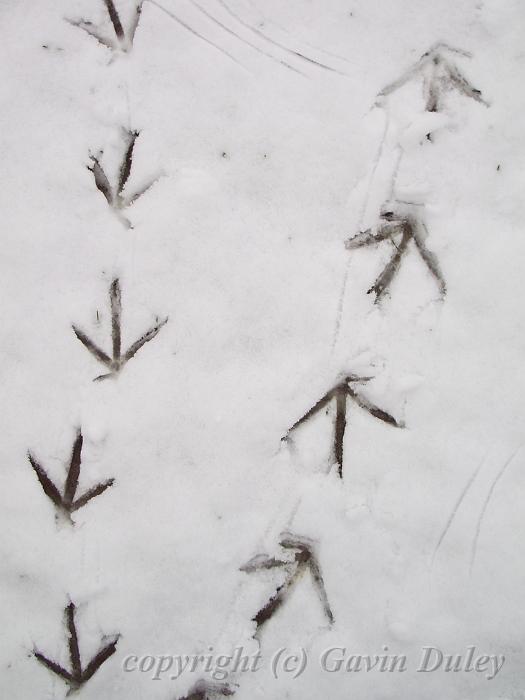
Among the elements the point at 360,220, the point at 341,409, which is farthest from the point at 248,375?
the point at 360,220

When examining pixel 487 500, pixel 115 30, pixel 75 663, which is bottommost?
pixel 75 663

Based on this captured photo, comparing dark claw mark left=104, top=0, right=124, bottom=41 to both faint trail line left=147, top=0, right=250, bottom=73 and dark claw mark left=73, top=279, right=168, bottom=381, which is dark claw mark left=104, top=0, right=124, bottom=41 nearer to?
faint trail line left=147, top=0, right=250, bottom=73

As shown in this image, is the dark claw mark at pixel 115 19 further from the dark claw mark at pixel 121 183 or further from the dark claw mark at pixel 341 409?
the dark claw mark at pixel 341 409

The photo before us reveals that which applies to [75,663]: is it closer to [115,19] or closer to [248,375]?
[248,375]

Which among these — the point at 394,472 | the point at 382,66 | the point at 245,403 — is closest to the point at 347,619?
the point at 394,472

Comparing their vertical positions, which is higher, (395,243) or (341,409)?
(395,243)

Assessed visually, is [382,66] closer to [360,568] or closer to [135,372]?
[135,372]
